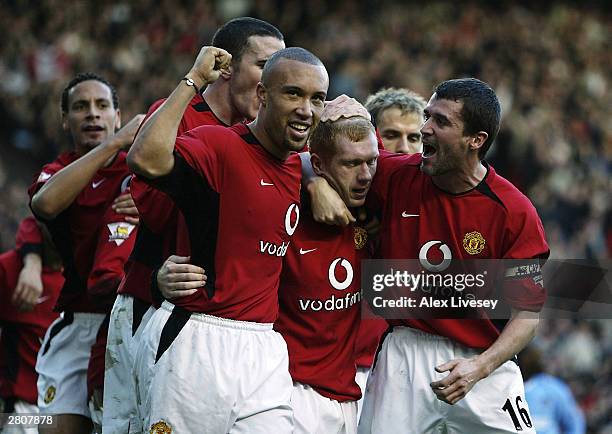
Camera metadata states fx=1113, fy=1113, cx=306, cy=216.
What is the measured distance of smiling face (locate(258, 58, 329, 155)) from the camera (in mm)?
5051

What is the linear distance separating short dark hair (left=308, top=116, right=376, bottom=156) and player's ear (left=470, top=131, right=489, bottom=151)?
508mm

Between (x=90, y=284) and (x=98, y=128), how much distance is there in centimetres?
116

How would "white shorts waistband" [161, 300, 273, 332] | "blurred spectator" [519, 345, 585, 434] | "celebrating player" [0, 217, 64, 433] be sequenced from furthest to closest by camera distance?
"blurred spectator" [519, 345, 585, 434] → "celebrating player" [0, 217, 64, 433] → "white shorts waistband" [161, 300, 273, 332]

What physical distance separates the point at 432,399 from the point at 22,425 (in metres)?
3.26

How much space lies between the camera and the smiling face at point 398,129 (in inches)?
280

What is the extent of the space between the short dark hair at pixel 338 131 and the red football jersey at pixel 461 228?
1.08ft

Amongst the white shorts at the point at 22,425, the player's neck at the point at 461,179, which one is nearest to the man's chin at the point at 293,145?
the player's neck at the point at 461,179

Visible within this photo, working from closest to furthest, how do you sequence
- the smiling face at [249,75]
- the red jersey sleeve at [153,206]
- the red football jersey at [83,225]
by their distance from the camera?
the red jersey sleeve at [153,206]
the smiling face at [249,75]
the red football jersey at [83,225]

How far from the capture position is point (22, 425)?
7.51 meters

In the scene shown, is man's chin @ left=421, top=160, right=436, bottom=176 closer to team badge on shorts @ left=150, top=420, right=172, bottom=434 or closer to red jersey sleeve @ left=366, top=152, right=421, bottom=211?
red jersey sleeve @ left=366, top=152, right=421, bottom=211

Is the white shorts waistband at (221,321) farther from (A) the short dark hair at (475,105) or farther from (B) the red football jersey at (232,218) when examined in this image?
(A) the short dark hair at (475,105)

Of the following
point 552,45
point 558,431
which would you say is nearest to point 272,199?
point 558,431

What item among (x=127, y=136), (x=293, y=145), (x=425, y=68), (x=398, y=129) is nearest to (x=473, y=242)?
(x=293, y=145)

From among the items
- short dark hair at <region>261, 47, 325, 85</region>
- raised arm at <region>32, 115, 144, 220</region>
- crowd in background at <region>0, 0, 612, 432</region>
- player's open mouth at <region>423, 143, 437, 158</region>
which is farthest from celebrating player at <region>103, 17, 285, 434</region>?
crowd in background at <region>0, 0, 612, 432</region>
